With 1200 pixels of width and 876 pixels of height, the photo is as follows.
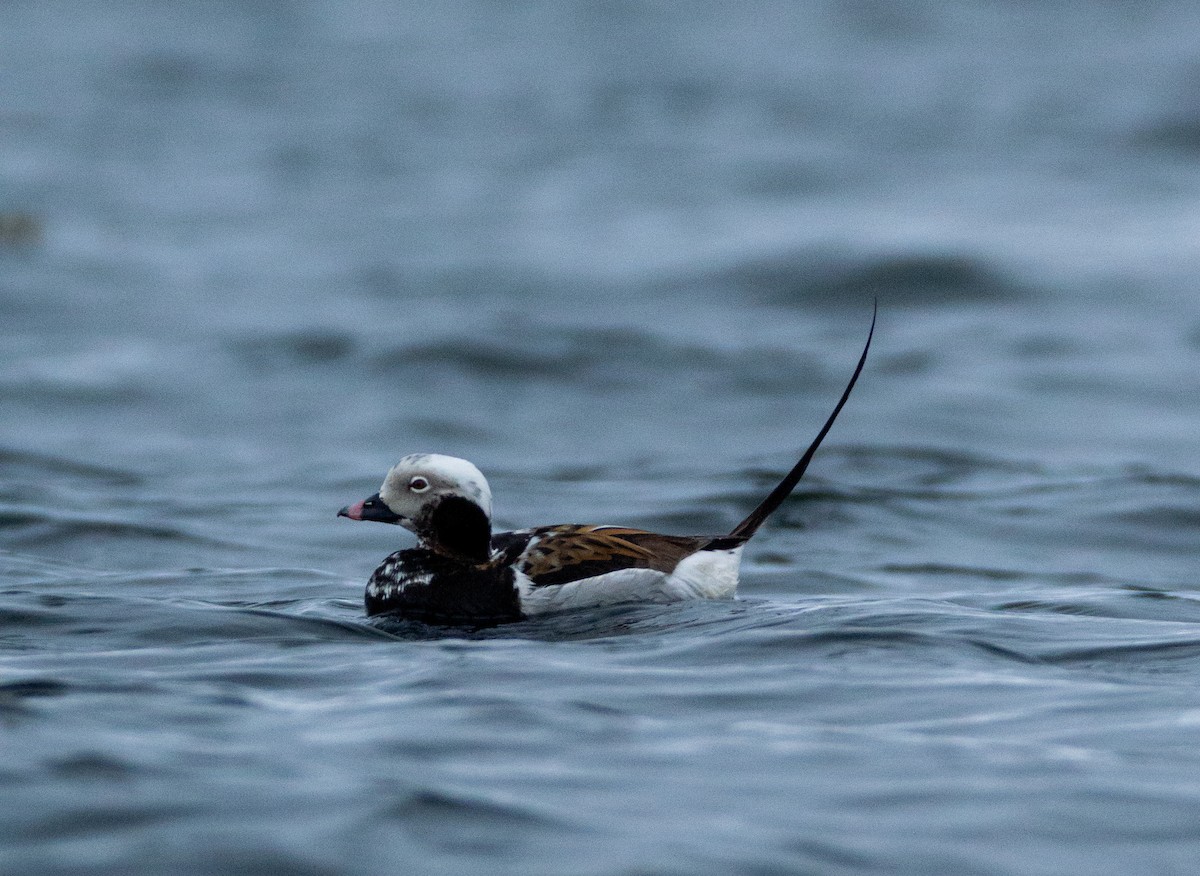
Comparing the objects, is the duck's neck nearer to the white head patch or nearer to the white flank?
the white head patch

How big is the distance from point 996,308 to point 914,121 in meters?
14.1

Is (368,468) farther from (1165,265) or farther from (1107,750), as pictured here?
(1165,265)

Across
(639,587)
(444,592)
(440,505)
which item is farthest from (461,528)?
(639,587)

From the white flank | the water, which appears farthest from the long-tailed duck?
the water

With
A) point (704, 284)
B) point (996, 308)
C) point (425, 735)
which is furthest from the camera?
point (704, 284)

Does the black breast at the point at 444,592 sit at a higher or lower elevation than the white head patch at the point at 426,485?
lower

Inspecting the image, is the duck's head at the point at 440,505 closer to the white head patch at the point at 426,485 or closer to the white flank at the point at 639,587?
the white head patch at the point at 426,485

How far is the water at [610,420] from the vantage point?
5.12m

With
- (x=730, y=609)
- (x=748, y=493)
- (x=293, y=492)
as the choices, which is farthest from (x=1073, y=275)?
(x=730, y=609)

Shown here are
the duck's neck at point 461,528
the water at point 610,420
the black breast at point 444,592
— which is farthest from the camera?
the duck's neck at point 461,528

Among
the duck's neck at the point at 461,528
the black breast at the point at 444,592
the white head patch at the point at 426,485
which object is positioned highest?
the white head patch at the point at 426,485

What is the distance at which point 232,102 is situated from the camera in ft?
129

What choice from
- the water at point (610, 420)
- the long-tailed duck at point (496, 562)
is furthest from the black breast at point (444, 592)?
the water at point (610, 420)

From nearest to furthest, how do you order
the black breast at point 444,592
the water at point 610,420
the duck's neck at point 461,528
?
the water at point 610,420 → the black breast at point 444,592 → the duck's neck at point 461,528
